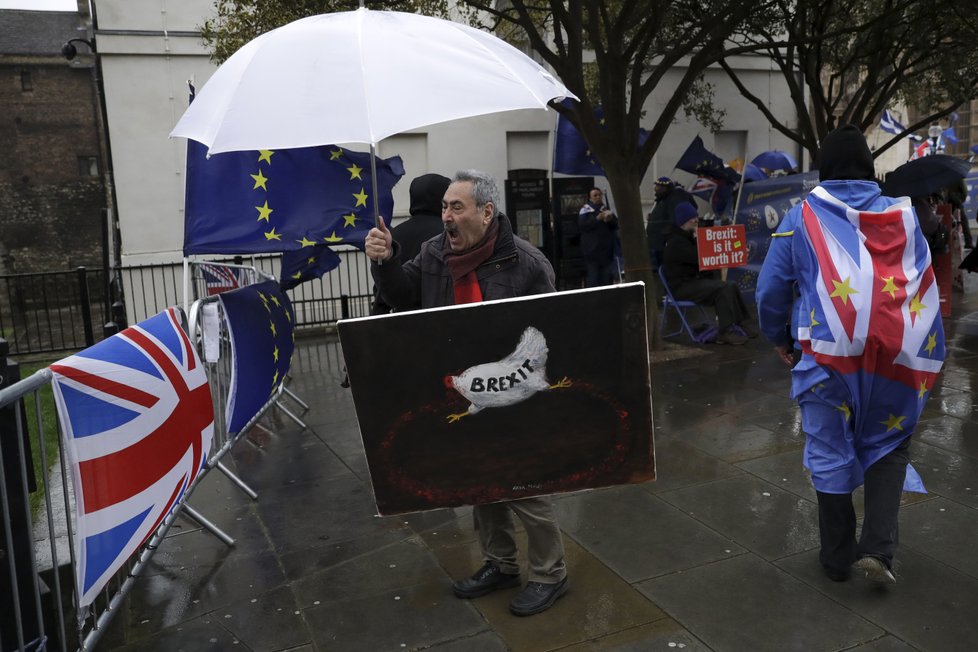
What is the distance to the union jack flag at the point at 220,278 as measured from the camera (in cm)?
833

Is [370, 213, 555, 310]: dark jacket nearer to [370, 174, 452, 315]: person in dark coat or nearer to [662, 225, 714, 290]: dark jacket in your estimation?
[370, 174, 452, 315]: person in dark coat

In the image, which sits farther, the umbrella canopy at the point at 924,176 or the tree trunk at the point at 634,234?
the tree trunk at the point at 634,234

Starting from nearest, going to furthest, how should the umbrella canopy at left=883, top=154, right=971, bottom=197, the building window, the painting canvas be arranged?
the painting canvas < the umbrella canopy at left=883, top=154, right=971, bottom=197 < the building window

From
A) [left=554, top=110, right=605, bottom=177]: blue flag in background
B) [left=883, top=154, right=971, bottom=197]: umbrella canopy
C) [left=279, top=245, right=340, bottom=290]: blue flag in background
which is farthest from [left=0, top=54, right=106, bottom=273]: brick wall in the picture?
[left=883, top=154, right=971, bottom=197]: umbrella canopy

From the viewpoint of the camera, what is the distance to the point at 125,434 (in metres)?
3.32

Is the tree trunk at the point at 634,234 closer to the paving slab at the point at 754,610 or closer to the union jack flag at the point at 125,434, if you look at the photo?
the paving slab at the point at 754,610

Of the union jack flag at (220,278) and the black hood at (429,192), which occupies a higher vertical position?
the black hood at (429,192)

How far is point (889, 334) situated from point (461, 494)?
190cm

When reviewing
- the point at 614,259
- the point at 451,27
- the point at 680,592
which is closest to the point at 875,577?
the point at 680,592

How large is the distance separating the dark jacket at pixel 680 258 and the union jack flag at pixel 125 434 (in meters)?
6.88

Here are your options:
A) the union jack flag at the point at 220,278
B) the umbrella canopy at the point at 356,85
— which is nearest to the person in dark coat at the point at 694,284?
the union jack flag at the point at 220,278

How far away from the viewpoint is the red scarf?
3551 millimetres

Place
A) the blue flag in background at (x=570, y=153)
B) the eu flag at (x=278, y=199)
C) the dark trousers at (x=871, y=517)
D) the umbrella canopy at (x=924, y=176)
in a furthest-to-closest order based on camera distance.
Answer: the blue flag in background at (x=570, y=153)
the eu flag at (x=278, y=199)
the umbrella canopy at (x=924, y=176)
the dark trousers at (x=871, y=517)

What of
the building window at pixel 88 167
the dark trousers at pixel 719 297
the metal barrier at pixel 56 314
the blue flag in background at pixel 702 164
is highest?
the building window at pixel 88 167
